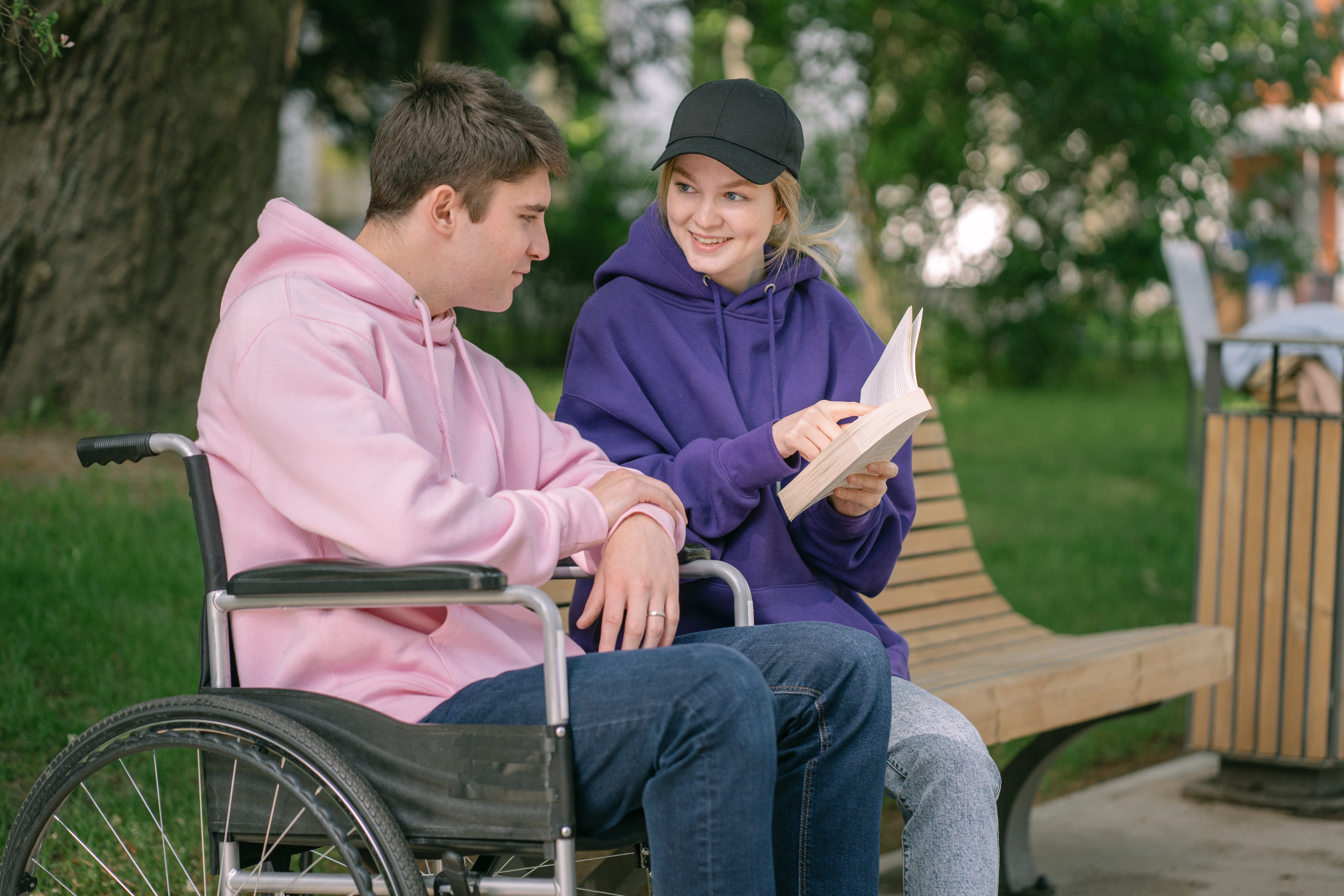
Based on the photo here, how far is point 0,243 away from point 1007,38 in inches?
357

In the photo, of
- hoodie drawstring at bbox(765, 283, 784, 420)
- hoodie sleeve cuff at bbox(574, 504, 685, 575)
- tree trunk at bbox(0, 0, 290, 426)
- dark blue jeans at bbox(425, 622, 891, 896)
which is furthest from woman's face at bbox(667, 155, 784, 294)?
tree trunk at bbox(0, 0, 290, 426)

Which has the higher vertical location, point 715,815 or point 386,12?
point 386,12

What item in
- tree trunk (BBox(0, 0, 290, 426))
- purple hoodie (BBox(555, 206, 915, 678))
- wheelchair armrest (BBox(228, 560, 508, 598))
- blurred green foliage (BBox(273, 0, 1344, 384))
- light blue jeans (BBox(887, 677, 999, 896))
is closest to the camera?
wheelchair armrest (BBox(228, 560, 508, 598))

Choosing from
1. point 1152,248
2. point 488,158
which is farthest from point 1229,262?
point 488,158

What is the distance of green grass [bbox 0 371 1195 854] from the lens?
369 centimetres

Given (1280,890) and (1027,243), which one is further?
(1027,243)

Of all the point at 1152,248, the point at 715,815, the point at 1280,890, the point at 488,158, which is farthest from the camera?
the point at 1152,248

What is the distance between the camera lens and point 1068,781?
4.57 metres

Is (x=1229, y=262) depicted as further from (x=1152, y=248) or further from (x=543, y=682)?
(x=543, y=682)

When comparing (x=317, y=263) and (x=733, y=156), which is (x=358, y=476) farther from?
(x=733, y=156)

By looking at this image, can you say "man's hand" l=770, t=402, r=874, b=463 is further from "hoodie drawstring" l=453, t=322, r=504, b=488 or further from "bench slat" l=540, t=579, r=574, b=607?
"bench slat" l=540, t=579, r=574, b=607

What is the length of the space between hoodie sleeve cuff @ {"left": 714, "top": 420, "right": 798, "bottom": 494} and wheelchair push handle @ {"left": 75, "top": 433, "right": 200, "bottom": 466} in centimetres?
93

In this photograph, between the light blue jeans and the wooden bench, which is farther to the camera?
the wooden bench

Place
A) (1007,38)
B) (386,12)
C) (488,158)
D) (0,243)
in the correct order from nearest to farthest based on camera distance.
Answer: (488,158) → (0,243) → (386,12) → (1007,38)
